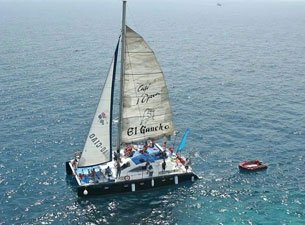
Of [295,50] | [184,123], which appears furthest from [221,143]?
[295,50]

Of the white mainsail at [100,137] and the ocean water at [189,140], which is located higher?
the white mainsail at [100,137]

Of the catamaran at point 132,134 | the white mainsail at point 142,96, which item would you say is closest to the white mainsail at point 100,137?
the catamaran at point 132,134

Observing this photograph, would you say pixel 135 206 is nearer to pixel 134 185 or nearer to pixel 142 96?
pixel 134 185

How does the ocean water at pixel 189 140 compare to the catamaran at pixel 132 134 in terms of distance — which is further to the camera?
the catamaran at pixel 132 134

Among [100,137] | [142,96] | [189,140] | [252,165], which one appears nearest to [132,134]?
[100,137]

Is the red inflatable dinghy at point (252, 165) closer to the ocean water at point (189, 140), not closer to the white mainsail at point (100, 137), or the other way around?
the ocean water at point (189, 140)

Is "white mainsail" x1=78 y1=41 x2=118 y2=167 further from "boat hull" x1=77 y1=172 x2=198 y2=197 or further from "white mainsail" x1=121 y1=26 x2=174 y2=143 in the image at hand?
"boat hull" x1=77 y1=172 x2=198 y2=197

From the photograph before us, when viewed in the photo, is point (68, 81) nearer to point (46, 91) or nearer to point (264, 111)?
point (46, 91)

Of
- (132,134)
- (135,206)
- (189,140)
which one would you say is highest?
(132,134)
